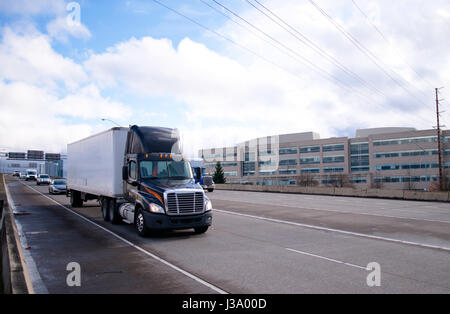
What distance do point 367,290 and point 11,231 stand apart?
11.1 m

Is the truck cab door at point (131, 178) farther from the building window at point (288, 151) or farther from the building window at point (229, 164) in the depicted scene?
the building window at point (229, 164)

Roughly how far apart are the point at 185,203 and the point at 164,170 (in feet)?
6.63

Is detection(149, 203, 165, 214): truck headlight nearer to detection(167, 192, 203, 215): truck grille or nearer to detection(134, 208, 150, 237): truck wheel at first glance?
detection(167, 192, 203, 215): truck grille

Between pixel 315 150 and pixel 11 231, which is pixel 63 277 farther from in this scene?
pixel 315 150

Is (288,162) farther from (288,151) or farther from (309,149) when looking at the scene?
(309,149)

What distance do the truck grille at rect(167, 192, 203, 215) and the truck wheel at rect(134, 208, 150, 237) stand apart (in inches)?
43.8

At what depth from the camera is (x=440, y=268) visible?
7.84 m

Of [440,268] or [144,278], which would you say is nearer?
[144,278]

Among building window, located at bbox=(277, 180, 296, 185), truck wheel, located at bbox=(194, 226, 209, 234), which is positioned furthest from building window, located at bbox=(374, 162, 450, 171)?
truck wheel, located at bbox=(194, 226, 209, 234)

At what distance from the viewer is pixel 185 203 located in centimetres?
1127

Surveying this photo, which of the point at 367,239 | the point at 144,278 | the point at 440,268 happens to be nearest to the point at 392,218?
the point at 367,239

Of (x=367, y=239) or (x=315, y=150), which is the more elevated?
(x=315, y=150)

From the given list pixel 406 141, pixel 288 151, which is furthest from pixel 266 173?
pixel 406 141
